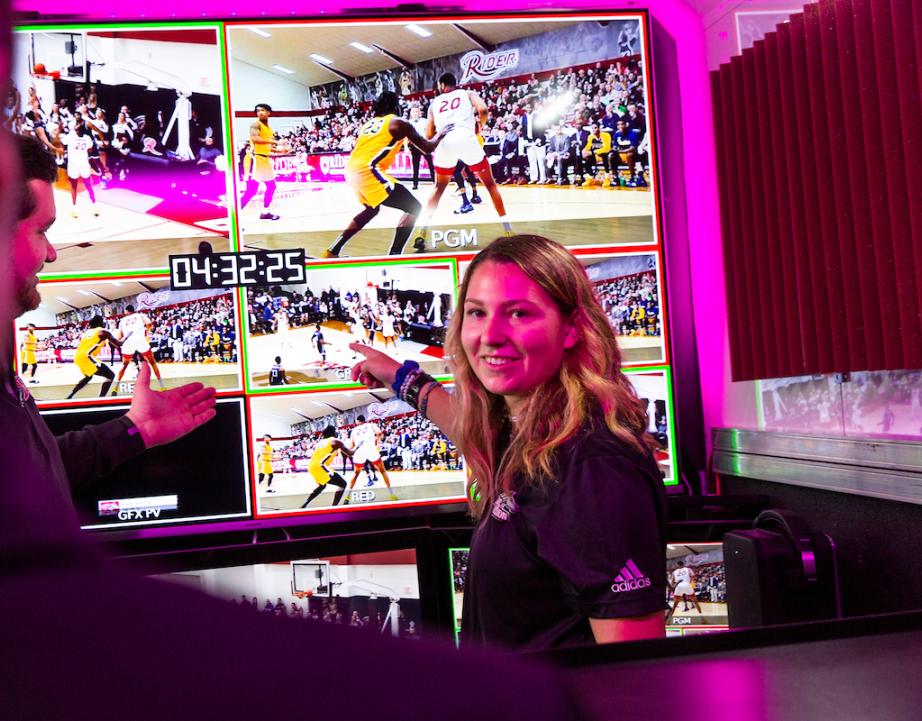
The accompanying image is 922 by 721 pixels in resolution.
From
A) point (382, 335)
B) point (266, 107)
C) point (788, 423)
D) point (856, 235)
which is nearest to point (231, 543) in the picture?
point (382, 335)

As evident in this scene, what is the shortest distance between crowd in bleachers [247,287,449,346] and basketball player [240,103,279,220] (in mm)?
312

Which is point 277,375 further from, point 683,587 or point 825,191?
point 825,191

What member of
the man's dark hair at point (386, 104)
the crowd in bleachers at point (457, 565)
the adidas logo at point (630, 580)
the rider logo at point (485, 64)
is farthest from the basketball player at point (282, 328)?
the adidas logo at point (630, 580)

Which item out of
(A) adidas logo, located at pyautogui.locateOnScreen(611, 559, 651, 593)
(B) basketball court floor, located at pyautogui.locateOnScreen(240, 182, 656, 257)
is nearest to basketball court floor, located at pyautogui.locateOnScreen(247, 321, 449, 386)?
(B) basketball court floor, located at pyautogui.locateOnScreen(240, 182, 656, 257)

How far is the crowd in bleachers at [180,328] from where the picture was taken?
3.28 metres

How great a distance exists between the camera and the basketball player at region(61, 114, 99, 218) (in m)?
3.28

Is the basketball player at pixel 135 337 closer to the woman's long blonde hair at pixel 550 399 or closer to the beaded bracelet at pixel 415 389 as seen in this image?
the beaded bracelet at pixel 415 389

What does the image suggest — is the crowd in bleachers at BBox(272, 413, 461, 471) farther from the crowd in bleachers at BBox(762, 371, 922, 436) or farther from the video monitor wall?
the crowd in bleachers at BBox(762, 371, 922, 436)

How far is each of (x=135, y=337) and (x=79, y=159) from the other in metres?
0.68

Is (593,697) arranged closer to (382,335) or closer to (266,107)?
(382,335)

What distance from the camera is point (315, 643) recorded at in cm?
18

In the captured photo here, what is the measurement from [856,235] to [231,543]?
7.53 ft

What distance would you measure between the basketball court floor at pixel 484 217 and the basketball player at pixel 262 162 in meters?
0.04

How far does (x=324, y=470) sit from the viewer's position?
3.36m
